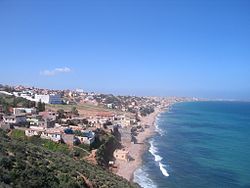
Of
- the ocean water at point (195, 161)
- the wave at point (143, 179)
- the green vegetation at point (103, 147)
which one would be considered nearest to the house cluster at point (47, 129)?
the green vegetation at point (103, 147)

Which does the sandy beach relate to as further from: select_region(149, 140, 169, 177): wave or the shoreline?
select_region(149, 140, 169, 177): wave

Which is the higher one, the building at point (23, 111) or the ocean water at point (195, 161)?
the building at point (23, 111)

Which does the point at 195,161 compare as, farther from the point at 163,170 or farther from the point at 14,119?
the point at 14,119

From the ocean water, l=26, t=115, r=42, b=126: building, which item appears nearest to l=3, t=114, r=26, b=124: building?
l=26, t=115, r=42, b=126: building

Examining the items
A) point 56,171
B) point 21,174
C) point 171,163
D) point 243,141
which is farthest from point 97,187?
point 243,141

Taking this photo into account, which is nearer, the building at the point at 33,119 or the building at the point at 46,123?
the building at the point at 46,123

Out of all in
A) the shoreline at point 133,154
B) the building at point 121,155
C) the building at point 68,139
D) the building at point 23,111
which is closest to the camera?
the shoreline at point 133,154

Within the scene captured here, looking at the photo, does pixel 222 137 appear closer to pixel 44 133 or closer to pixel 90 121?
pixel 90 121

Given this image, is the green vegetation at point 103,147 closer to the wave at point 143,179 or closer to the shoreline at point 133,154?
the shoreline at point 133,154
